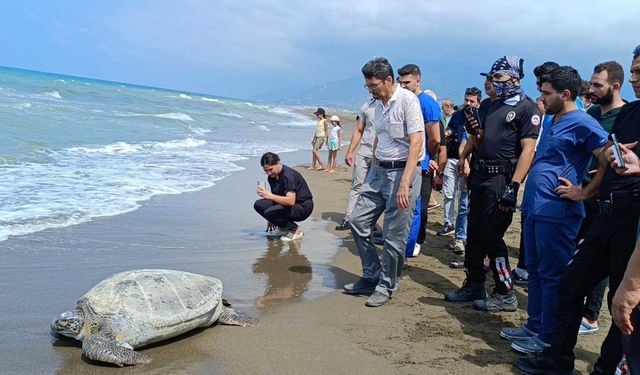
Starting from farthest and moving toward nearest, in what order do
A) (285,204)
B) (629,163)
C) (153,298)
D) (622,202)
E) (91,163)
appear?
(91,163) < (285,204) < (153,298) < (622,202) < (629,163)

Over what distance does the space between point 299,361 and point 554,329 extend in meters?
1.66

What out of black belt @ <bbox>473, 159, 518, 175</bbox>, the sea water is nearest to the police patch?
black belt @ <bbox>473, 159, 518, 175</bbox>

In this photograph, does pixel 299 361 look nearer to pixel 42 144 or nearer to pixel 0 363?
pixel 0 363

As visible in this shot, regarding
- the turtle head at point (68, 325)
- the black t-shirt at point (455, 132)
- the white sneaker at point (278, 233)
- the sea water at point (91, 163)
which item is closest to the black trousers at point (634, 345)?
the turtle head at point (68, 325)

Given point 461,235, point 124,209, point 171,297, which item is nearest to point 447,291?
point 461,235

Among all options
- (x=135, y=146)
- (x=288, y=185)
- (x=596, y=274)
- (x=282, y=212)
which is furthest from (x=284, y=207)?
(x=135, y=146)

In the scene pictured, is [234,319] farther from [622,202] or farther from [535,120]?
[535,120]

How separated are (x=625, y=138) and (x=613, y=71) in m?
1.35

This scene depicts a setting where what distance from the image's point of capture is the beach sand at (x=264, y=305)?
3.33 m

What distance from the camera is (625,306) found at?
1940mm

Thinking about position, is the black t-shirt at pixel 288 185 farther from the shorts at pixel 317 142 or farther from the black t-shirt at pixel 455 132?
the shorts at pixel 317 142

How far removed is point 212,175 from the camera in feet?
34.8

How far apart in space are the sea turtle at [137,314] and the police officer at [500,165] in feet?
6.73

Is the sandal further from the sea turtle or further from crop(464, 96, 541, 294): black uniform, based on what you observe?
the sea turtle
